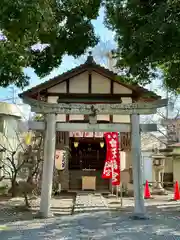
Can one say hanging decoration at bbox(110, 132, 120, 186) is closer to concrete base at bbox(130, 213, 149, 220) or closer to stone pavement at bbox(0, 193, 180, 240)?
stone pavement at bbox(0, 193, 180, 240)

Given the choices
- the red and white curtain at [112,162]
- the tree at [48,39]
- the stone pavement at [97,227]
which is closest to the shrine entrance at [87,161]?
the red and white curtain at [112,162]

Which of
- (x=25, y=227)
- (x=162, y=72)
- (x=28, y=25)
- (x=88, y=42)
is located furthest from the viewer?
(x=162, y=72)

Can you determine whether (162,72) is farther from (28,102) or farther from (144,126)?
(28,102)

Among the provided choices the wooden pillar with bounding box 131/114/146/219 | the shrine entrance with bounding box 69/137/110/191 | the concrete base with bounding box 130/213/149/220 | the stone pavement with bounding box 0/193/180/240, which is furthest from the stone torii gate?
the shrine entrance with bounding box 69/137/110/191

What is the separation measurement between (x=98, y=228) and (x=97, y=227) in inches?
5.3

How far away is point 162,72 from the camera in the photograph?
40.5 feet

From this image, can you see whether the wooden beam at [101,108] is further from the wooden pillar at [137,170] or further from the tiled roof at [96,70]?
the tiled roof at [96,70]

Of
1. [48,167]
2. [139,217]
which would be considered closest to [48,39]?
[48,167]

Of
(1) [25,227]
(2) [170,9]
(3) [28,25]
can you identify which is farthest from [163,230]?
(3) [28,25]

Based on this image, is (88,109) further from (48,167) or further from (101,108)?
(48,167)

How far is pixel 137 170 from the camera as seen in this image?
12.2 meters

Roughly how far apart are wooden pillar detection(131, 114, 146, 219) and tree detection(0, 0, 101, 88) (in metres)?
3.30

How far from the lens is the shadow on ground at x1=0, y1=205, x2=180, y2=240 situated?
8.81m

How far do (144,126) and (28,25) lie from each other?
669 cm
